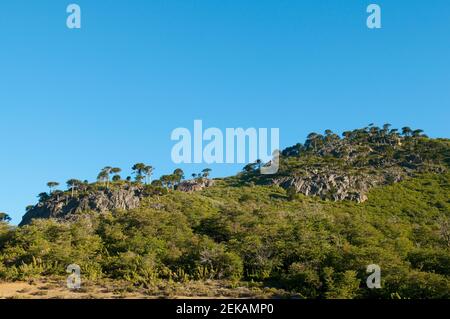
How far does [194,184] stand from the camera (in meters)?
129

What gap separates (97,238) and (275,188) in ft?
219

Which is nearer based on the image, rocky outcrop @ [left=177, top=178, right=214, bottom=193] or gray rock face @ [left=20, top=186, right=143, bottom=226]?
gray rock face @ [left=20, top=186, right=143, bottom=226]

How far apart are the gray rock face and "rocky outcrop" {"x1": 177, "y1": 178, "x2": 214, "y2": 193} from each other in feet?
68.9

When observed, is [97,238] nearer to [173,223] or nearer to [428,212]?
[173,223]

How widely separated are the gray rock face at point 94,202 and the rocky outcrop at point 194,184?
68.9 ft

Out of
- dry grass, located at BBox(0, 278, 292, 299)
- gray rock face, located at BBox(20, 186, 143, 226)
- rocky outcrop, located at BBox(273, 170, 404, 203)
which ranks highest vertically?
rocky outcrop, located at BBox(273, 170, 404, 203)

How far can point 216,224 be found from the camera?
56.5 meters

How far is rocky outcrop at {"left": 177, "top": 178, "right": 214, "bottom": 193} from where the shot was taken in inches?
4952

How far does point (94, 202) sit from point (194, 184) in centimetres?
3305
